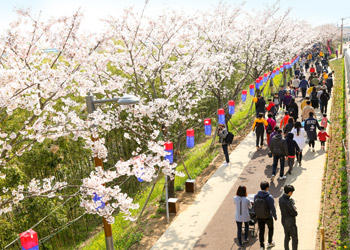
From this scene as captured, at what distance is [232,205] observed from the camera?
832 cm

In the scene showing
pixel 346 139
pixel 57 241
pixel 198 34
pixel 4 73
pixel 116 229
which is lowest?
pixel 57 241

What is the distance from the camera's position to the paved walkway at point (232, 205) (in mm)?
6902

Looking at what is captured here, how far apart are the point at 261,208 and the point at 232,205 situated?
2471 millimetres

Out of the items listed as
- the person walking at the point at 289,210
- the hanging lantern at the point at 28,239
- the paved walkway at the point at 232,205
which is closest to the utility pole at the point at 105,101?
the hanging lantern at the point at 28,239

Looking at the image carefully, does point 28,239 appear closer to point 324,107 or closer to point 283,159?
point 283,159

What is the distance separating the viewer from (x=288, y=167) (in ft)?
32.5

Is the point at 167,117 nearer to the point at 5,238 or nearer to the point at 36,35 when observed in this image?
the point at 36,35

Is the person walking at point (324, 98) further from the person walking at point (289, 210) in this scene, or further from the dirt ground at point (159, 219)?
the person walking at point (289, 210)

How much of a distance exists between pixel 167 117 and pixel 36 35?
15.5 feet

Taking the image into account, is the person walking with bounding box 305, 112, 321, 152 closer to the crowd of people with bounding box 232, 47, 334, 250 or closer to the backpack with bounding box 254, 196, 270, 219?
the crowd of people with bounding box 232, 47, 334, 250

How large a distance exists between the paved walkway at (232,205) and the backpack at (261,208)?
3.08 feet

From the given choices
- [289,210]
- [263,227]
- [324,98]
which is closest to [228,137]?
[263,227]

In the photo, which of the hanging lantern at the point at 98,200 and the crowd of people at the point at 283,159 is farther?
the crowd of people at the point at 283,159

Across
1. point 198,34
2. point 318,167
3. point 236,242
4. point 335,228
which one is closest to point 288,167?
point 318,167
